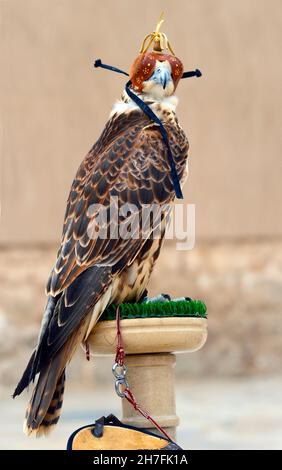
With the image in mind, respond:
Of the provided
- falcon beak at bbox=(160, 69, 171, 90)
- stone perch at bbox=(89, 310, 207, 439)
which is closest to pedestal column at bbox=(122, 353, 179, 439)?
stone perch at bbox=(89, 310, 207, 439)

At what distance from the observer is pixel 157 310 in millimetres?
1562

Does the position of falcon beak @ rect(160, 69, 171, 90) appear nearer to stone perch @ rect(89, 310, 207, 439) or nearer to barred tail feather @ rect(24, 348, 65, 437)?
stone perch @ rect(89, 310, 207, 439)

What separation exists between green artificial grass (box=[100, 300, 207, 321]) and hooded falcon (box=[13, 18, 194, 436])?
0.03m

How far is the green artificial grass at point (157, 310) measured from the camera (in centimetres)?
156

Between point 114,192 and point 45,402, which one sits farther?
point 114,192

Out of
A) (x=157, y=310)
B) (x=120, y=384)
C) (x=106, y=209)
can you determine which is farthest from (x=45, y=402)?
(x=106, y=209)

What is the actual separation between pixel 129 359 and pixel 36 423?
225 mm

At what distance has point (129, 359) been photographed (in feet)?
5.22

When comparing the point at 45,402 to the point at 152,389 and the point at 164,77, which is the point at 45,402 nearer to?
the point at 152,389

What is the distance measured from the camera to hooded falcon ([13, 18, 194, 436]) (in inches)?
59.8

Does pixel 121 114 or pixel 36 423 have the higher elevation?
pixel 121 114

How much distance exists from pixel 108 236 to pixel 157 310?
0.58ft
